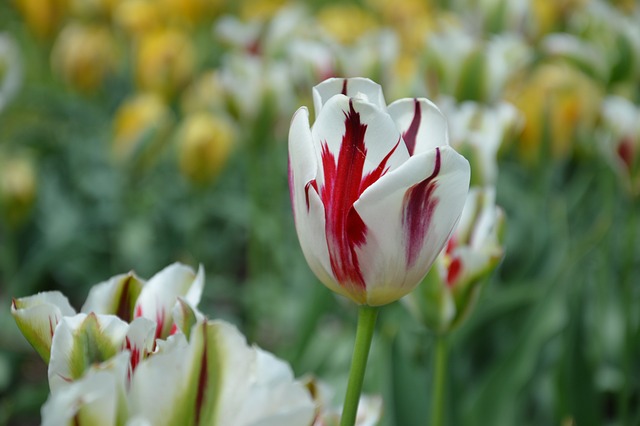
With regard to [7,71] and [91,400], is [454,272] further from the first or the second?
[7,71]

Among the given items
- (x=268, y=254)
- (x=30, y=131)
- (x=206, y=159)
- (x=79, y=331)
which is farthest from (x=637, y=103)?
(x=30, y=131)

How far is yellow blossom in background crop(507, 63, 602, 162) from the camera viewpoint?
5.15 feet

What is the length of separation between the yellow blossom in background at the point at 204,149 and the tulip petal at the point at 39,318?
1.26 m

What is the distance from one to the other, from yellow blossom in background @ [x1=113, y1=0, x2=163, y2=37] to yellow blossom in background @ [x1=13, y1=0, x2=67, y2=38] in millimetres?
183

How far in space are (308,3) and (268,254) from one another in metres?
2.27

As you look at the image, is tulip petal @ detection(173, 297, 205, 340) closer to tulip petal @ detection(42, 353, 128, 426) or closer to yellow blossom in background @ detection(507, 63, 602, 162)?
tulip petal @ detection(42, 353, 128, 426)

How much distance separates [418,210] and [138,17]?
2054 mm

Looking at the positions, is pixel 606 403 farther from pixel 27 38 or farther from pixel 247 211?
pixel 27 38

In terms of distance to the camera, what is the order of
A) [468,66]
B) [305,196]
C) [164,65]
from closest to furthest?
[305,196] → [468,66] → [164,65]

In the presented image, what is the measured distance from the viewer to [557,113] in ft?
5.28

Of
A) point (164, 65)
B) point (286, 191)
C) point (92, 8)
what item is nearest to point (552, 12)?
point (286, 191)

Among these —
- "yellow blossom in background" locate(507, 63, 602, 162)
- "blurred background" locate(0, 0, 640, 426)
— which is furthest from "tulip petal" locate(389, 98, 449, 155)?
"yellow blossom in background" locate(507, 63, 602, 162)

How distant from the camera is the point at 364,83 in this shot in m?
0.54

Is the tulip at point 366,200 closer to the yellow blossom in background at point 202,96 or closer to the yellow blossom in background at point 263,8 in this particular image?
the yellow blossom in background at point 202,96
